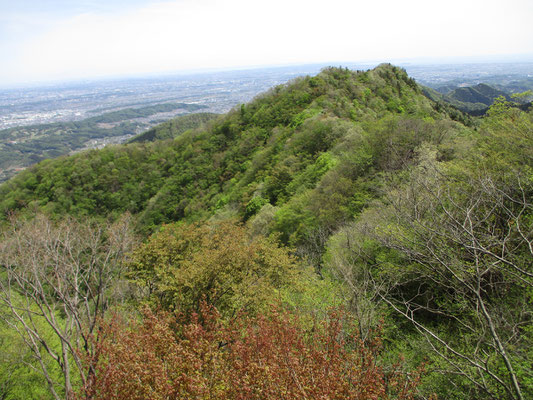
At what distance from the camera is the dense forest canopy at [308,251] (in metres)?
6.02

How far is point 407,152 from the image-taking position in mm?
21875

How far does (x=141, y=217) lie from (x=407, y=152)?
158 ft

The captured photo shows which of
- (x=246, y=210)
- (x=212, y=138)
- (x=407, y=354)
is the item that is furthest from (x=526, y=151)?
(x=212, y=138)

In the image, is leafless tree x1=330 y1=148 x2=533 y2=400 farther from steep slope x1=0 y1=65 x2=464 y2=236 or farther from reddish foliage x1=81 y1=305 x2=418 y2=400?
steep slope x1=0 y1=65 x2=464 y2=236

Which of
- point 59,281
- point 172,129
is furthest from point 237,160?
point 172,129

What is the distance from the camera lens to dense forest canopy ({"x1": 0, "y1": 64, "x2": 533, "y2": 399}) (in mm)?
6020

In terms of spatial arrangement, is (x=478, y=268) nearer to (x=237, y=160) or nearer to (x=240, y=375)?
(x=240, y=375)

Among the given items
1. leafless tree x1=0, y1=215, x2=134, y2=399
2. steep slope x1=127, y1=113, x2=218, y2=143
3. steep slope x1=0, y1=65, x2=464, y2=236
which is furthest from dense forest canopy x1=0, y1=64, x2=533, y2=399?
steep slope x1=127, y1=113, x2=218, y2=143

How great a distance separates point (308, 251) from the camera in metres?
20.5

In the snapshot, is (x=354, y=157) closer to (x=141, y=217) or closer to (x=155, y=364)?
(x=155, y=364)

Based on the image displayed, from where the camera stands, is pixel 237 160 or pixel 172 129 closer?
pixel 237 160

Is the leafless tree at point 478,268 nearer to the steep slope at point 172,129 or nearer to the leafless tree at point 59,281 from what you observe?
the leafless tree at point 59,281

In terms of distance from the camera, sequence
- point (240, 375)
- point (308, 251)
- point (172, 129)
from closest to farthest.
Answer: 1. point (240, 375)
2. point (308, 251)
3. point (172, 129)

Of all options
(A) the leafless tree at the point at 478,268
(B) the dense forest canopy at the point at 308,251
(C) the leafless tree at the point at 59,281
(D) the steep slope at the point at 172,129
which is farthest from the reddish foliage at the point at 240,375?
(D) the steep slope at the point at 172,129
